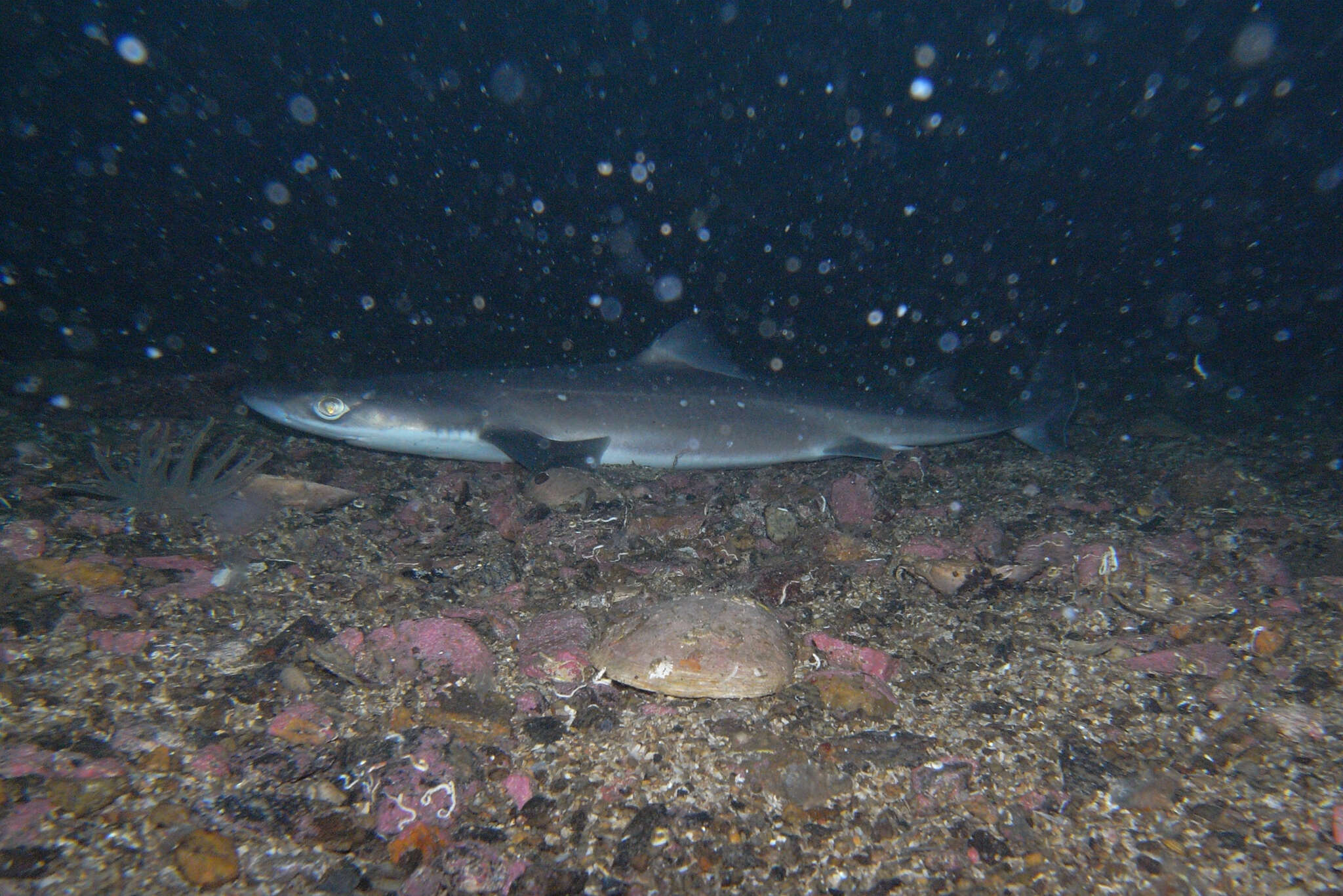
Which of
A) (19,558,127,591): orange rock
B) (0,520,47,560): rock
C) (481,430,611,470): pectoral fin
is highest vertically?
(481,430,611,470): pectoral fin

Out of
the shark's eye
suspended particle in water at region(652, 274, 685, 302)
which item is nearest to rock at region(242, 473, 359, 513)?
the shark's eye

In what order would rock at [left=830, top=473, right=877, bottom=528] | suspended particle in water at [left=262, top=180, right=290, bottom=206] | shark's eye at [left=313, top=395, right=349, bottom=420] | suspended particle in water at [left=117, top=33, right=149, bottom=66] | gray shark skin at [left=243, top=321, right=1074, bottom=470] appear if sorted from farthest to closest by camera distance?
1. suspended particle in water at [left=117, top=33, right=149, bottom=66]
2. suspended particle in water at [left=262, top=180, right=290, bottom=206]
3. gray shark skin at [left=243, top=321, right=1074, bottom=470]
4. shark's eye at [left=313, top=395, right=349, bottom=420]
5. rock at [left=830, top=473, right=877, bottom=528]

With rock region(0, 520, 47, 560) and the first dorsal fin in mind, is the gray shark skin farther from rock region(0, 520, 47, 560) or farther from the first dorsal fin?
rock region(0, 520, 47, 560)

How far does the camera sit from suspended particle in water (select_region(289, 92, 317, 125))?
35.7m

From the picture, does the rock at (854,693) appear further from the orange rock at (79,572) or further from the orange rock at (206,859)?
the orange rock at (79,572)

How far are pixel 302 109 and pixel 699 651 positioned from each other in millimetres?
48828

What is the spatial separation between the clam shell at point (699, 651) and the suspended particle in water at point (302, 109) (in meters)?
46.4

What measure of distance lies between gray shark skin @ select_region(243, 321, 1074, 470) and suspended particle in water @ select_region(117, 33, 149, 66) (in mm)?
49497

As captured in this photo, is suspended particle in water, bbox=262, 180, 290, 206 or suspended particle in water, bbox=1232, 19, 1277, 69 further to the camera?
suspended particle in water, bbox=1232, 19, 1277, 69

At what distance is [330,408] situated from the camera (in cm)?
519

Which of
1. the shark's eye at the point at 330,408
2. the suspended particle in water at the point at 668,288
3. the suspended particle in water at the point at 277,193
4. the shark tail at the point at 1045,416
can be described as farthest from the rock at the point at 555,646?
the suspended particle in water at the point at 277,193

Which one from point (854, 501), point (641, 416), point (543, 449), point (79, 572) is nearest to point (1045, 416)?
point (854, 501)

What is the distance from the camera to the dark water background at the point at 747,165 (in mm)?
23891

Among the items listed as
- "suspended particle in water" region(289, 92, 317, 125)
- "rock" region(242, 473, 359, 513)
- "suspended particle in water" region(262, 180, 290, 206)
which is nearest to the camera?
"rock" region(242, 473, 359, 513)
